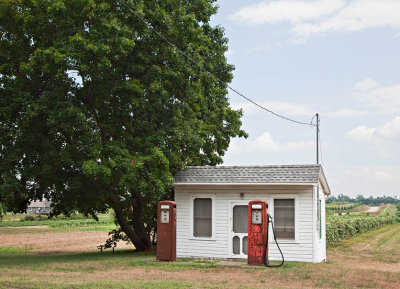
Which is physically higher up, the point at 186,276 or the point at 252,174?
the point at 252,174

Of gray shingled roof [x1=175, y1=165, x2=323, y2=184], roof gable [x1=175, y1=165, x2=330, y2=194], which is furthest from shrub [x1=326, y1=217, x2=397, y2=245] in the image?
gray shingled roof [x1=175, y1=165, x2=323, y2=184]

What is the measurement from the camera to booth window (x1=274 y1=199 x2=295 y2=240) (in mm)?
18406

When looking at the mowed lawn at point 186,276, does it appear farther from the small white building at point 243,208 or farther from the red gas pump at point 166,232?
the small white building at point 243,208

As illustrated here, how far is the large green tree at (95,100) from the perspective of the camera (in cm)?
1898

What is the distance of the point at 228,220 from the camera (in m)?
19.0

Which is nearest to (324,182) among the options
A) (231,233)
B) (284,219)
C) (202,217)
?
(284,219)

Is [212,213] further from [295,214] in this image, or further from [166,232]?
[295,214]

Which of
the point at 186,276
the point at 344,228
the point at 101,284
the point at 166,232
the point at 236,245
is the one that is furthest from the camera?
the point at 344,228

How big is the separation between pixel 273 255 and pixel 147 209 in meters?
7.17

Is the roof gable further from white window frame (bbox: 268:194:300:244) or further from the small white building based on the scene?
white window frame (bbox: 268:194:300:244)

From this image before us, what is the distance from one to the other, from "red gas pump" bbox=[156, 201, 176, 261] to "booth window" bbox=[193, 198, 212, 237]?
4.95 ft

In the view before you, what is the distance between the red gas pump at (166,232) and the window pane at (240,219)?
2.27 meters

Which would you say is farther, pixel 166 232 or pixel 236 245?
pixel 236 245

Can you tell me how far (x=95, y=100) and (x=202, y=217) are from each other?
623 centimetres
